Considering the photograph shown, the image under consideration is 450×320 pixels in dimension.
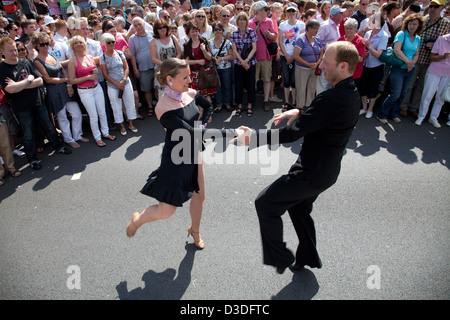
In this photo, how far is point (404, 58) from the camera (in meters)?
5.88

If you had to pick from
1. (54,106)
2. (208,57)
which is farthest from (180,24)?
(54,106)

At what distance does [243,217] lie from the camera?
383cm

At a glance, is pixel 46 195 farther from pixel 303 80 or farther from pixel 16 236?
pixel 303 80

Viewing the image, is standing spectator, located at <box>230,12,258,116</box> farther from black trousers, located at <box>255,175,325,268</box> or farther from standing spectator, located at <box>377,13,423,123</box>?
black trousers, located at <box>255,175,325,268</box>

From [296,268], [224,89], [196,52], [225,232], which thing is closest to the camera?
[296,268]

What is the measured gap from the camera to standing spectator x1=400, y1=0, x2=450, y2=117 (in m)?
5.95

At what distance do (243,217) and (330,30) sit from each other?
4.19 meters

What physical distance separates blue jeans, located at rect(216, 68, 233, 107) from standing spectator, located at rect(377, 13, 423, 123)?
122 inches

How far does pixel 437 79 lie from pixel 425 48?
64 cm

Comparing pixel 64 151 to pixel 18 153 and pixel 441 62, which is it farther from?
pixel 441 62

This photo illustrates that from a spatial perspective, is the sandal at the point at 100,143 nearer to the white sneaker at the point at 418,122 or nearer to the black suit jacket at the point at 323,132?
the black suit jacket at the point at 323,132

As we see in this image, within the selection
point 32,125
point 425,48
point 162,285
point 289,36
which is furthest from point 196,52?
point 162,285

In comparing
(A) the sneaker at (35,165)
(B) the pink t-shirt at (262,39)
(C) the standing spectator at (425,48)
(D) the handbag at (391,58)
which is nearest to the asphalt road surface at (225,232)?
(A) the sneaker at (35,165)

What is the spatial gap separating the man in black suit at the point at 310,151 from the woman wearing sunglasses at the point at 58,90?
405cm
